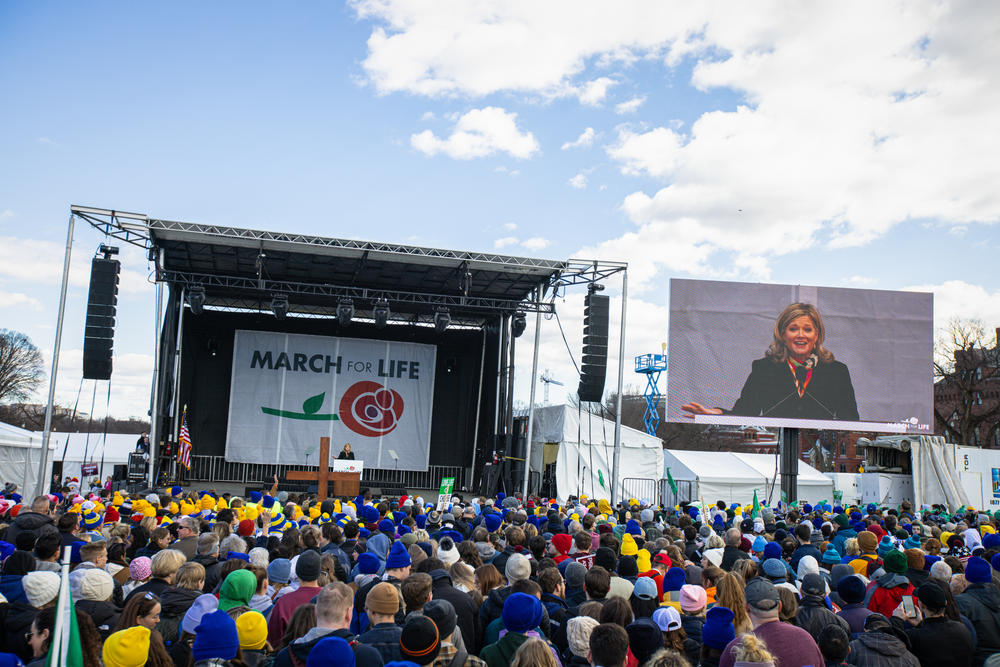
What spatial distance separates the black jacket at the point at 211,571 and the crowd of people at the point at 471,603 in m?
0.01

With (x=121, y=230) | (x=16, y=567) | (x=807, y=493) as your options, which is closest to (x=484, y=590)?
(x=16, y=567)

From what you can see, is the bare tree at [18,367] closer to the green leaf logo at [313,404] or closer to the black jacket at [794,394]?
the green leaf logo at [313,404]

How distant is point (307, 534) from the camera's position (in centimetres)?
597

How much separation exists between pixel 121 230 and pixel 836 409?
703 inches

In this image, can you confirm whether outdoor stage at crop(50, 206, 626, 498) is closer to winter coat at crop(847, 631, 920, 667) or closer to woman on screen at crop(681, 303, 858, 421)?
woman on screen at crop(681, 303, 858, 421)

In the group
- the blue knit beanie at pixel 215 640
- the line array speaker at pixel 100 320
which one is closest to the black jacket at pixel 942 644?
the blue knit beanie at pixel 215 640

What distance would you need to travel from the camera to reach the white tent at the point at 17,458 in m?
17.6

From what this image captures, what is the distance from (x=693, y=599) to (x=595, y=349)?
13464 millimetres

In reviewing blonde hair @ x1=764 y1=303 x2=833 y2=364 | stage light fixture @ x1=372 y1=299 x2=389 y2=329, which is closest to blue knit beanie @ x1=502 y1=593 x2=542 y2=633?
stage light fixture @ x1=372 y1=299 x2=389 y2=329

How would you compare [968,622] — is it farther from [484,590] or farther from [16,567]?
[16,567]

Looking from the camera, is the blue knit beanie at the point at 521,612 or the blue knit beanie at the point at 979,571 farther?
the blue knit beanie at the point at 979,571

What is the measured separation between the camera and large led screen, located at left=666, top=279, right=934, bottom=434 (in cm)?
1975

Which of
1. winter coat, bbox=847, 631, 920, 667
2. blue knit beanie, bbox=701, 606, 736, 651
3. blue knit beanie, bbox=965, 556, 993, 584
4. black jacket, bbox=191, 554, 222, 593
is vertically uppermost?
blue knit beanie, bbox=965, 556, 993, 584

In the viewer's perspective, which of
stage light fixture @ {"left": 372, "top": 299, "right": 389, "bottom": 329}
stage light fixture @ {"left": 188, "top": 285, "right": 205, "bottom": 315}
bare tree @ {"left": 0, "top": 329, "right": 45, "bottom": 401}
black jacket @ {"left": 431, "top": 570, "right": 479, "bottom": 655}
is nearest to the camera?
black jacket @ {"left": 431, "top": 570, "right": 479, "bottom": 655}
